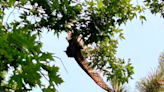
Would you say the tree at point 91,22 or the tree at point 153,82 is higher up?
the tree at point 91,22

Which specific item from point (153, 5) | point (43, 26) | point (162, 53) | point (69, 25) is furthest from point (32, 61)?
point (162, 53)

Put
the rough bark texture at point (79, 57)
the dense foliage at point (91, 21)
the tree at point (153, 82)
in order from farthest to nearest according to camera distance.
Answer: the rough bark texture at point (79, 57)
the tree at point (153, 82)
the dense foliage at point (91, 21)

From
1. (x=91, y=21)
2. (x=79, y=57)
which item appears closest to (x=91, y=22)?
(x=91, y=21)

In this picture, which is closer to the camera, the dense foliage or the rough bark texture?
the dense foliage

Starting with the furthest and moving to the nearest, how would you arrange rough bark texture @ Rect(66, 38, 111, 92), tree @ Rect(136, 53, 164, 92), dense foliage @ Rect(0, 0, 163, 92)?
rough bark texture @ Rect(66, 38, 111, 92) → tree @ Rect(136, 53, 164, 92) → dense foliage @ Rect(0, 0, 163, 92)

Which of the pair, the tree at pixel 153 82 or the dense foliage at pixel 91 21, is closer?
the dense foliage at pixel 91 21

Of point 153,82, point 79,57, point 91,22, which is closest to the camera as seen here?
point 91,22

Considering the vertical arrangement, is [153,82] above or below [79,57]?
below

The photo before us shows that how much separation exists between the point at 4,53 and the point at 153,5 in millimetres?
3511

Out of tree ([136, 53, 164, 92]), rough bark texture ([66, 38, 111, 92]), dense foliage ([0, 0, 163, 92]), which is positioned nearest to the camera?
dense foliage ([0, 0, 163, 92])

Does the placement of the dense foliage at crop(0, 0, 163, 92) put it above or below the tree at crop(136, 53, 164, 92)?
above

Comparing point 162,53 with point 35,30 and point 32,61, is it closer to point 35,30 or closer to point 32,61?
point 35,30

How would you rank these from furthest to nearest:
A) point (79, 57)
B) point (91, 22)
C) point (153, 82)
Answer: point (79, 57)
point (153, 82)
point (91, 22)

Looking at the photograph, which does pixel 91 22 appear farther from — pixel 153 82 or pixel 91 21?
pixel 153 82
